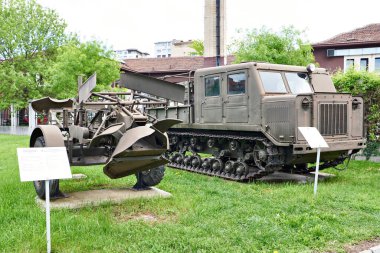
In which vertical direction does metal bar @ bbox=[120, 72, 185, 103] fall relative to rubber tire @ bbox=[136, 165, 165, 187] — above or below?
above

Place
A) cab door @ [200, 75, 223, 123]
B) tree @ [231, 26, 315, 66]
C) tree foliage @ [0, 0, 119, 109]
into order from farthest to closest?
tree foliage @ [0, 0, 119, 109] < tree @ [231, 26, 315, 66] < cab door @ [200, 75, 223, 123]

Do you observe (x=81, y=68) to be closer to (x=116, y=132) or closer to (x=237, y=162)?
(x=237, y=162)

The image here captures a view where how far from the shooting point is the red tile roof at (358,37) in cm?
2772

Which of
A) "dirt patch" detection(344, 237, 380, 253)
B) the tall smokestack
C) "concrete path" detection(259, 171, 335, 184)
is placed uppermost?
the tall smokestack

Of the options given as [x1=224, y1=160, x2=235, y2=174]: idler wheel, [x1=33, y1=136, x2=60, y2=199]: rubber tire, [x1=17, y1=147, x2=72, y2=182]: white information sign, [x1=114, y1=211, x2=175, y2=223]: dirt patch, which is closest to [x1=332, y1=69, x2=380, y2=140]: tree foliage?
[x1=224, y1=160, x2=235, y2=174]: idler wheel

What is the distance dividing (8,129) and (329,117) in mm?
31565

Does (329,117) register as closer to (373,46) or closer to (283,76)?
(283,76)

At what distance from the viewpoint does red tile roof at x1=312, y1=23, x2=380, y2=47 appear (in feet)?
90.9

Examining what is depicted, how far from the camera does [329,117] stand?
9.29 m

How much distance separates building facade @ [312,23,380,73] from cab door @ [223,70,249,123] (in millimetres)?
19053

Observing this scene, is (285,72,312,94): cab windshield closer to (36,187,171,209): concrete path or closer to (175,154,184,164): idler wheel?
(175,154,184,164): idler wheel

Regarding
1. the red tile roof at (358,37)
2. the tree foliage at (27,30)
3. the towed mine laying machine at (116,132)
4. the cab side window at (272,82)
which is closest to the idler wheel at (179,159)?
the cab side window at (272,82)

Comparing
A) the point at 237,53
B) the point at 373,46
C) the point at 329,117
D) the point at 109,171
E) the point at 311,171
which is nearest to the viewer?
the point at 109,171

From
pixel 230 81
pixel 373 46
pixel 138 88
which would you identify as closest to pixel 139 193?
pixel 138 88
